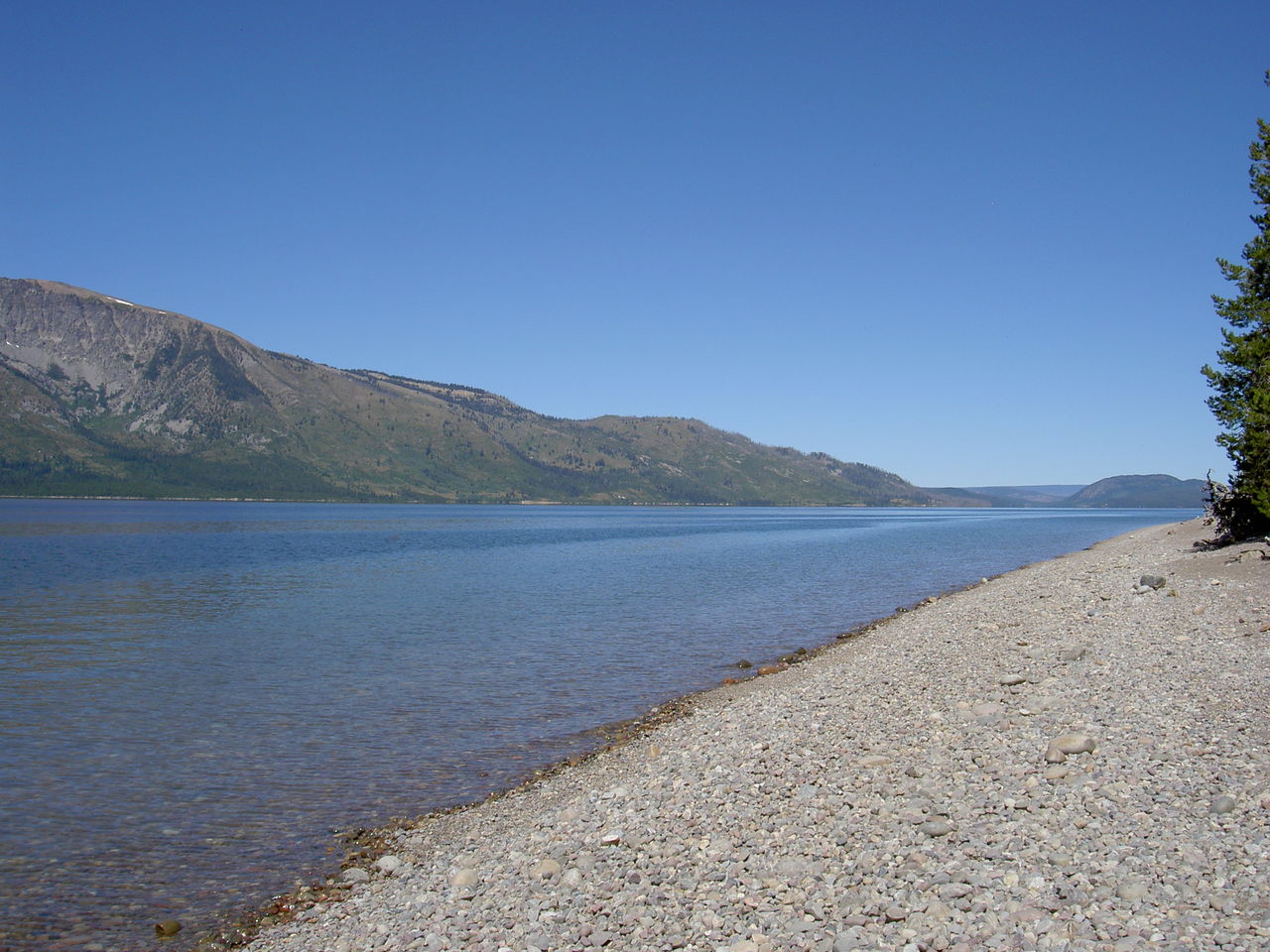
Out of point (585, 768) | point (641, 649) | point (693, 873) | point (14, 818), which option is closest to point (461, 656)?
point (641, 649)

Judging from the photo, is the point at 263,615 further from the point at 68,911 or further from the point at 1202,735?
the point at 1202,735

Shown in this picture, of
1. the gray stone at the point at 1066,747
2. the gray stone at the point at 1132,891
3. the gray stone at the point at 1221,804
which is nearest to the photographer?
the gray stone at the point at 1132,891

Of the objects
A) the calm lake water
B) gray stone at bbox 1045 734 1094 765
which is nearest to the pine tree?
the calm lake water

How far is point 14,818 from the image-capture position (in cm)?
1503

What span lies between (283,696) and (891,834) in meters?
19.4

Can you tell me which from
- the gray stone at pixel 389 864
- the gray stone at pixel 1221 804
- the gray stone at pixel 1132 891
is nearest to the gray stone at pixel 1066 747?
the gray stone at pixel 1221 804

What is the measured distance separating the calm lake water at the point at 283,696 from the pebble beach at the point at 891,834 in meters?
2.05

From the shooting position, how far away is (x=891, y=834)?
10578 millimetres

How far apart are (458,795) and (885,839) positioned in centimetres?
889

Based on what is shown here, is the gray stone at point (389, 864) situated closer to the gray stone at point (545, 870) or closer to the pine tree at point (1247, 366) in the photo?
the gray stone at point (545, 870)

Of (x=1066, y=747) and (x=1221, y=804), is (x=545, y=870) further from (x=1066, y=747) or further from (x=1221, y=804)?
(x=1221, y=804)

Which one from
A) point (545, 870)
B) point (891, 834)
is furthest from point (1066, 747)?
point (545, 870)

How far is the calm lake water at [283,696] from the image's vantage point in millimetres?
13312

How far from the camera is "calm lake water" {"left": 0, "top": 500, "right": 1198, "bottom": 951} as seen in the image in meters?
13.3
